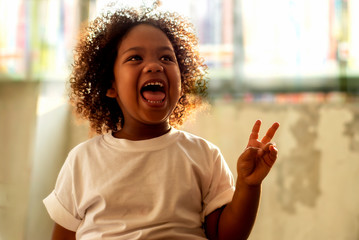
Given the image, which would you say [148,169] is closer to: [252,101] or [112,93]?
[112,93]

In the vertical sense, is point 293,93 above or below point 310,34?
below

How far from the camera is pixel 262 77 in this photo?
7.27 feet

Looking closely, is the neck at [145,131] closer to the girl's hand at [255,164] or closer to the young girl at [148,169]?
the young girl at [148,169]

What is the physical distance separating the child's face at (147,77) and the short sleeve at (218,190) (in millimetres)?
175

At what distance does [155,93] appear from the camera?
110cm

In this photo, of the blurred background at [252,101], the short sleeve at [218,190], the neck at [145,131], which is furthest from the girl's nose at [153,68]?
the blurred background at [252,101]

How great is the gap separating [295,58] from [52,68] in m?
1.21

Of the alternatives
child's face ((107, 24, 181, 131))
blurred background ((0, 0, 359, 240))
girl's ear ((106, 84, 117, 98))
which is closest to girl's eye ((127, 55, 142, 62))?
child's face ((107, 24, 181, 131))

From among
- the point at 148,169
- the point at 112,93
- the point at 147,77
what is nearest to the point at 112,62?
the point at 112,93

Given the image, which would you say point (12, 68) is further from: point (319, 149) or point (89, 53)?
point (319, 149)

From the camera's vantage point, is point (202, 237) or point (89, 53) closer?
point (202, 237)

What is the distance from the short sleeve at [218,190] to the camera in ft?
3.58

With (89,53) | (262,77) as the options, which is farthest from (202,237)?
(262,77)

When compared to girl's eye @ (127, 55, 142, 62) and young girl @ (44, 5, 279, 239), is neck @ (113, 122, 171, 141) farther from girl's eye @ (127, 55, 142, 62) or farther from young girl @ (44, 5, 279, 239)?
girl's eye @ (127, 55, 142, 62)
